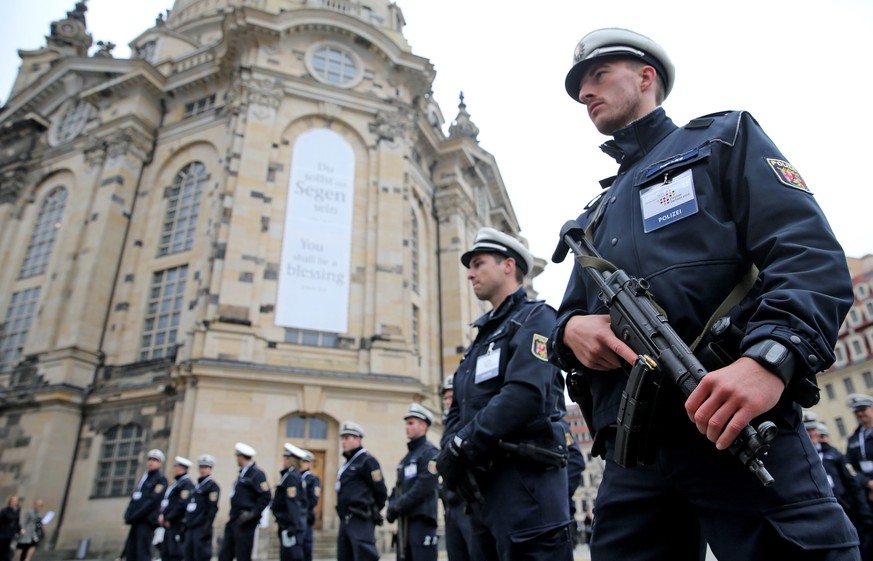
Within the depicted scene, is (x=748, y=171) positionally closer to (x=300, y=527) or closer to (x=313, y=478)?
(x=300, y=527)

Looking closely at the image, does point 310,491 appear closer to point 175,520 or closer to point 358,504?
point 175,520

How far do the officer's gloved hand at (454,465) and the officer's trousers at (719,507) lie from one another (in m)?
1.62

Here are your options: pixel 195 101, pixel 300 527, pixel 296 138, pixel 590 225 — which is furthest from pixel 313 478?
pixel 195 101

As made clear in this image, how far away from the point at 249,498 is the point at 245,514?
0.34 metres

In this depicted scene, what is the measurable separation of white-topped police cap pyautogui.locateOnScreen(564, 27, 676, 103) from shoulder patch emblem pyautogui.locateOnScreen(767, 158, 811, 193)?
2.77 ft

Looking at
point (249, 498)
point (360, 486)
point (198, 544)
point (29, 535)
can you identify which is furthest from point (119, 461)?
point (360, 486)

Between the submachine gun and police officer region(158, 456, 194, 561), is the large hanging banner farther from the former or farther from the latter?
the submachine gun

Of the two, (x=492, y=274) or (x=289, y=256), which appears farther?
(x=289, y=256)

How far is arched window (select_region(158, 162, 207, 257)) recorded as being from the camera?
23.7m

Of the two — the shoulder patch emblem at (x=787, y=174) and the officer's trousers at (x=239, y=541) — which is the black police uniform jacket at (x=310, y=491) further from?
the shoulder patch emblem at (x=787, y=174)

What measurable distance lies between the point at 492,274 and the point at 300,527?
686 centimetres

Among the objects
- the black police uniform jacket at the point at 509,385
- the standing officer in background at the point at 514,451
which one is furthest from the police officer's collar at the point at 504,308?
the standing officer in background at the point at 514,451

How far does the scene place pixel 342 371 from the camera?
19516 mm

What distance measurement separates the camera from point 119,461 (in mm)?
19906
